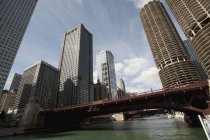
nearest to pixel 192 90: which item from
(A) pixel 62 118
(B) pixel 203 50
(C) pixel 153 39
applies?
(A) pixel 62 118

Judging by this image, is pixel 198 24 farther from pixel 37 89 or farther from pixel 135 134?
pixel 37 89

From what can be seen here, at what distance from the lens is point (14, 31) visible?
138 metres

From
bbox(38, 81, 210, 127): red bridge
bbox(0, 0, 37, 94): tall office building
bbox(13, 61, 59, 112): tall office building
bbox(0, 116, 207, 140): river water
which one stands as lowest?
bbox(0, 116, 207, 140): river water

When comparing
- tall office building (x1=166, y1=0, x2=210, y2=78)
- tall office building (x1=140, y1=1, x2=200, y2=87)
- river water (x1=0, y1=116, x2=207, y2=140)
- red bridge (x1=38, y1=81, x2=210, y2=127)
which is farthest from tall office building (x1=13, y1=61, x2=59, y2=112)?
tall office building (x1=166, y1=0, x2=210, y2=78)

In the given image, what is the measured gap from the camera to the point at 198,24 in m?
96.2

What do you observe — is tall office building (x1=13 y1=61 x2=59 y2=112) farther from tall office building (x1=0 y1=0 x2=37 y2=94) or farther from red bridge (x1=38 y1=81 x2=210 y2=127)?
red bridge (x1=38 y1=81 x2=210 y2=127)

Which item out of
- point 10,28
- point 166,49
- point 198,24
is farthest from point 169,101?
point 10,28

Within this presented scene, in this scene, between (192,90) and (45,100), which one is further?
(45,100)

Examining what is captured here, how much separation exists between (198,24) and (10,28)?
154 meters

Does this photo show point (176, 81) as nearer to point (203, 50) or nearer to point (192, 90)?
point (203, 50)

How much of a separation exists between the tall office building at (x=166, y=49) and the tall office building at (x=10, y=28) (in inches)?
5041

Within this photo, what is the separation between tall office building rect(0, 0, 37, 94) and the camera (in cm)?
12838

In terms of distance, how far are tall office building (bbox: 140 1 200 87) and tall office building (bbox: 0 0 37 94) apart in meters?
128

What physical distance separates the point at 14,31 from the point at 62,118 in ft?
364
